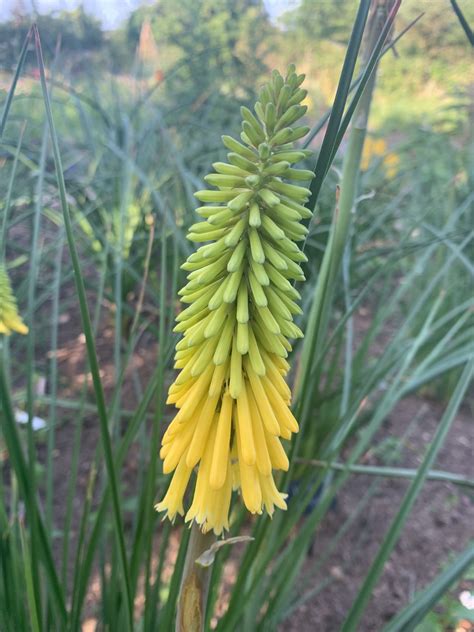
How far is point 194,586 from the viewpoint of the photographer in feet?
2.26

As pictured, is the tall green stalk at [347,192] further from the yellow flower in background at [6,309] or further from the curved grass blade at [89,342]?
the yellow flower in background at [6,309]

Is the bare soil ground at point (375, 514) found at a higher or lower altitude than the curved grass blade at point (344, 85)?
lower

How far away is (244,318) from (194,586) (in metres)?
0.40

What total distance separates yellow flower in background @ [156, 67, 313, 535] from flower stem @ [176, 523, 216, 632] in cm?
3

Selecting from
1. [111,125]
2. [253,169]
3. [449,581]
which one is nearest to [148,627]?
[449,581]

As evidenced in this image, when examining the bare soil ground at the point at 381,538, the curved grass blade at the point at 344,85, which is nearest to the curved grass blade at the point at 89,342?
the curved grass blade at the point at 344,85

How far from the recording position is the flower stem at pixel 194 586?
68 centimetres

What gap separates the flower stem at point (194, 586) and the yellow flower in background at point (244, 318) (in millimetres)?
33

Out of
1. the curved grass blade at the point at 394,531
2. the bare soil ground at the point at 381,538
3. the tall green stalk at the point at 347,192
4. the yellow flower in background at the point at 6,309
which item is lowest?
the bare soil ground at the point at 381,538

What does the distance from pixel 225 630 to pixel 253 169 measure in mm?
898

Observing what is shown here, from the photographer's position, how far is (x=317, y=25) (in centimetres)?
539

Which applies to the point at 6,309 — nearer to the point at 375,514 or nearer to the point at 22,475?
the point at 22,475

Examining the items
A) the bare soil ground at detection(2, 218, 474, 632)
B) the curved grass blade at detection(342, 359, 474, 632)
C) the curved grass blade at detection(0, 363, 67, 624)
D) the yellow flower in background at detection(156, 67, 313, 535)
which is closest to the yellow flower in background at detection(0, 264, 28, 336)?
the curved grass blade at detection(0, 363, 67, 624)

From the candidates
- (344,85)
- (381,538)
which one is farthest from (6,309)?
(381,538)
